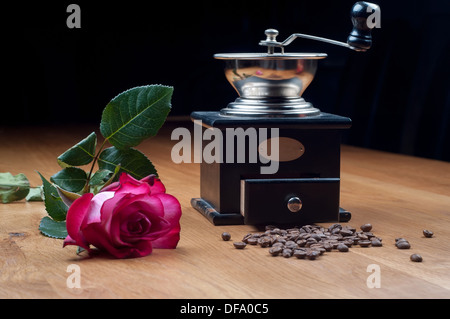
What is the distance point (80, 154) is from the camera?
3.80 feet

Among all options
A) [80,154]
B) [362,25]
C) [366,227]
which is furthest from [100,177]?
[362,25]

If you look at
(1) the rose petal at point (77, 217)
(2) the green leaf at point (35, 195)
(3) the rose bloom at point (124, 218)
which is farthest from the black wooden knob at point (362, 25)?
(2) the green leaf at point (35, 195)

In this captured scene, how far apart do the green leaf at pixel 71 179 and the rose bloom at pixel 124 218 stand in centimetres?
16

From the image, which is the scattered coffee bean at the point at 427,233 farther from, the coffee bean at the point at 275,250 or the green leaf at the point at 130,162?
the green leaf at the point at 130,162

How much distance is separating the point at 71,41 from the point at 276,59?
8.75 feet

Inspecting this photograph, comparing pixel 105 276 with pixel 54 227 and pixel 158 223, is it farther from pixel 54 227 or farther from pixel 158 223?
pixel 54 227

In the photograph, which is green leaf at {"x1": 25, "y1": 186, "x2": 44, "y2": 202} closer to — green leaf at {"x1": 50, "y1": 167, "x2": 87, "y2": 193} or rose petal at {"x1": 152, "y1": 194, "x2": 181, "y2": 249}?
green leaf at {"x1": 50, "y1": 167, "x2": 87, "y2": 193}

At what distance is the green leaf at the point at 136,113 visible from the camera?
1.13m

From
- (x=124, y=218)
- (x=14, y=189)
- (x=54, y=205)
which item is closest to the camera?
(x=124, y=218)

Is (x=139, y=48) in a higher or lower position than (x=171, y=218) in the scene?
higher

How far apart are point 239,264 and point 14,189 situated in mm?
701

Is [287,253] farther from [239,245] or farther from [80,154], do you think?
[80,154]

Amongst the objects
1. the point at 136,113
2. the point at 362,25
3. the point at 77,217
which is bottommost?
the point at 77,217
